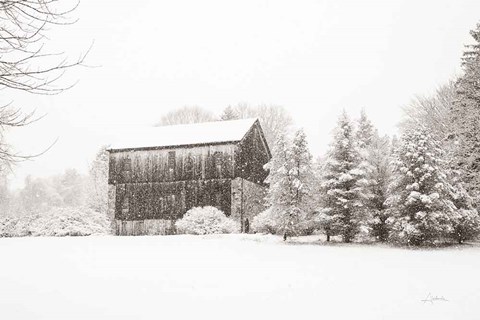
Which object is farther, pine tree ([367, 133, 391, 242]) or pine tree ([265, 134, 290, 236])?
pine tree ([367, 133, 391, 242])

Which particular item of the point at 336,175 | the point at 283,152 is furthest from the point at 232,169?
the point at 336,175

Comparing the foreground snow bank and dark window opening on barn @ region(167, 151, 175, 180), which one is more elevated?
dark window opening on barn @ region(167, 151, 175, 180)

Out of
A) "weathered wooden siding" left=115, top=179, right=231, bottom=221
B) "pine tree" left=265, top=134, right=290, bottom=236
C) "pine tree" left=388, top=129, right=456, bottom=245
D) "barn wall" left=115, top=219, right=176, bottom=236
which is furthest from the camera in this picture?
"barn wall" left=115, top=219, right=176, bottom=236

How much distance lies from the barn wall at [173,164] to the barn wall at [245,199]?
3.97 ft

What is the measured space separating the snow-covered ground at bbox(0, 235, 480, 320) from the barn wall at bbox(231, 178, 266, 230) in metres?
13.3

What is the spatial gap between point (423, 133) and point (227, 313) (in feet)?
→ 70.7

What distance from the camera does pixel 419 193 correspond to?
25234 mm

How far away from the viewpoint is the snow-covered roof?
36625 mm

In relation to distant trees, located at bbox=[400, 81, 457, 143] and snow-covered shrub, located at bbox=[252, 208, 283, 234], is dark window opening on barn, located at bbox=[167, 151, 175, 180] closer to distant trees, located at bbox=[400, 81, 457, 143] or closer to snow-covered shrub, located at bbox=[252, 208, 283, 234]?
snow-covered shrub, located at bbox=[252, 208, 283, 234]

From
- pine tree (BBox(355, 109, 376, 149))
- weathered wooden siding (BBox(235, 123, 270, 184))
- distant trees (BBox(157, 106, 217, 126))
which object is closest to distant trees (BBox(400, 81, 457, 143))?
pine tree (BBox(355, 109, 376, 149))

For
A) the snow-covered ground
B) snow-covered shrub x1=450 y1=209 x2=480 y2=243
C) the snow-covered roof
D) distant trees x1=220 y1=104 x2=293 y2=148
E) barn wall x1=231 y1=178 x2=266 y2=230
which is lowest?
the snow-covered ground

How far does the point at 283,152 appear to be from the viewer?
2934cm

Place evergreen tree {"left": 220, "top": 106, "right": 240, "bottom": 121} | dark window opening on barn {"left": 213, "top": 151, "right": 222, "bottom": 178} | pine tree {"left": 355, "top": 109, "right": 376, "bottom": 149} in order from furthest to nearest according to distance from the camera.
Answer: evergreen tree {"left": 220, "top": 106, "right": 240, "bottom": 121} < pine tree {"left": 355, "top": 109, "right": 376, "bottom": 149} < dark window opening on barn {"left": 213, "top": 151, "right": 222, "bottom": 178}

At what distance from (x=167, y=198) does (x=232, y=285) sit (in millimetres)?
24524
